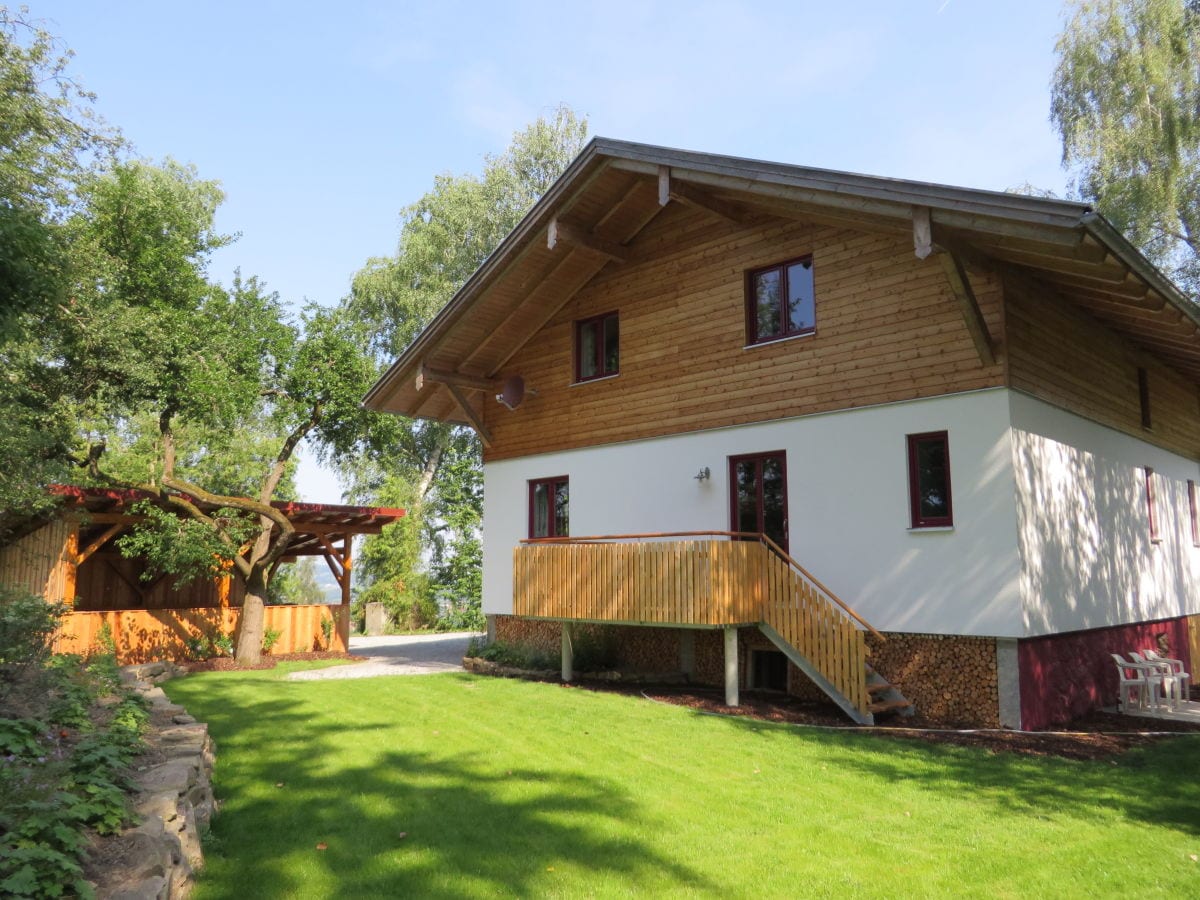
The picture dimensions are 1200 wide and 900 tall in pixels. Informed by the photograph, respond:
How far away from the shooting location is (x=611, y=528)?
46.2ft

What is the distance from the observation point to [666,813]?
6.14m

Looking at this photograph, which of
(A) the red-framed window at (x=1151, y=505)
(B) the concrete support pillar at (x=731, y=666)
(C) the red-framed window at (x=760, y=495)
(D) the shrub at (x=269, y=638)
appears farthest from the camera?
(D) the shrub at (x=269, y=638)

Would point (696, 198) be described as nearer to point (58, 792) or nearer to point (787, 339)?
point (787, 339)

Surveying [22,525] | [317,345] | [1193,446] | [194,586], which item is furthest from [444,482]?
[1193,446]

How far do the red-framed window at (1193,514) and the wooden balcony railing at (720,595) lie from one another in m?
9.75

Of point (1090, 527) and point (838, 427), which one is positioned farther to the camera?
point (1090, 527)

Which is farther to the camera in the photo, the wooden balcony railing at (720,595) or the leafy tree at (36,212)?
the wooden balcony railing at (720,595)

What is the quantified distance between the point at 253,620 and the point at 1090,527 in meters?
13.9

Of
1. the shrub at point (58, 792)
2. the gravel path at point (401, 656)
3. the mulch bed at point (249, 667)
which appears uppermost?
the shrub at point (58, 792)

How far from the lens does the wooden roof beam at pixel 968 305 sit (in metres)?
9.18

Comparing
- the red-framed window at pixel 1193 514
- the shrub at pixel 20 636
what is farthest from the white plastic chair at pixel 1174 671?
the shrub at pixel 20 636

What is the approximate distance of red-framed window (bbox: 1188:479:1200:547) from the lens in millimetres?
16125

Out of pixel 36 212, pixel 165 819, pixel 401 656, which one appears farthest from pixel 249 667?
pixel 165 819

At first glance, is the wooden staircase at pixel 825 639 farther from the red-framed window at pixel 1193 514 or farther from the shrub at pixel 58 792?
the red-framed window at pixel 1193 514
